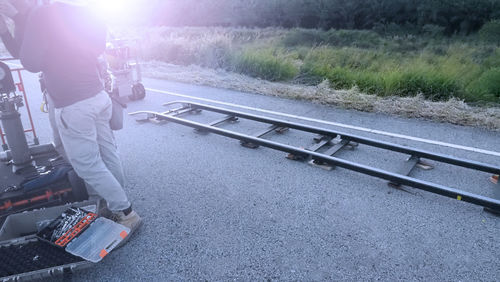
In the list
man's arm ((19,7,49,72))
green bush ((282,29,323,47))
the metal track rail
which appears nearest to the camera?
man's arm ((19,7,49,72))

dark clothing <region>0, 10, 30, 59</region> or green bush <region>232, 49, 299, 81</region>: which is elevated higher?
dark clothing <region>0, 10, 30, 59</region>

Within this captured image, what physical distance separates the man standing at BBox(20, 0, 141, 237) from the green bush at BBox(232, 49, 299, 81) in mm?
7813

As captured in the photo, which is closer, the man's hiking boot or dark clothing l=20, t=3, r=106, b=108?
dark clothing l=20, t=3, r=106, b=108

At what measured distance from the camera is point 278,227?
11.0 feet

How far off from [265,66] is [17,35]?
8.37 metres

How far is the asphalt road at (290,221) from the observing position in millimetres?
2820

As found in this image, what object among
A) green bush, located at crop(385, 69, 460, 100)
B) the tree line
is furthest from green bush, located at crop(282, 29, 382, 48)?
green bush, located at crop(385, 69, 460, 100)

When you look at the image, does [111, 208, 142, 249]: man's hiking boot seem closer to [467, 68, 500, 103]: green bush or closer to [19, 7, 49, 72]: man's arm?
[19, 7, 49, 72]: man's arm

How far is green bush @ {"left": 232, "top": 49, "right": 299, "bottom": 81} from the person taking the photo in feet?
34.3

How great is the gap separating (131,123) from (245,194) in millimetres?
3575

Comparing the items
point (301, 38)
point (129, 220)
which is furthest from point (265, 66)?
point (301, 38)

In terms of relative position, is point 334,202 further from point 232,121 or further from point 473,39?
point 473,39

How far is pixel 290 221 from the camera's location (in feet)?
11.3

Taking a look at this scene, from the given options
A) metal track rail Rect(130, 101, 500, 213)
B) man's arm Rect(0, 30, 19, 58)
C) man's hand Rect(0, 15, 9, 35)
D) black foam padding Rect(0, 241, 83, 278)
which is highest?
man's hand Rect(0, 15, 9, 35)
